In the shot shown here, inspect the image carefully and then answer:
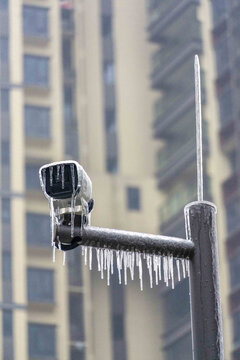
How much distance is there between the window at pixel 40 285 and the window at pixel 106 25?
21.2 metres

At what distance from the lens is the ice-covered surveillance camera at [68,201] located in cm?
1037

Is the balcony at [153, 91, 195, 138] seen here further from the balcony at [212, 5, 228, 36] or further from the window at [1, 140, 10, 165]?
the window at [1, 140, 10, 165]

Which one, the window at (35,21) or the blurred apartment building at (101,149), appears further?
the window at (35,21)

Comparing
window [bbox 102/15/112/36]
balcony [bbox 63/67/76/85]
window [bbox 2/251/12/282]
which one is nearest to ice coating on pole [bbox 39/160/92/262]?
window [bbox 2/251/12/282]

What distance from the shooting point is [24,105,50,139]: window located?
9981 centimetres

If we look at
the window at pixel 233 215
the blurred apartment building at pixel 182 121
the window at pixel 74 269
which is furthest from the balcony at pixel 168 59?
the window at pixel 74 269

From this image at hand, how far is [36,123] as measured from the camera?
10012 cm

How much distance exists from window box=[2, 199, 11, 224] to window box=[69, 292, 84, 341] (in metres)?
7.41

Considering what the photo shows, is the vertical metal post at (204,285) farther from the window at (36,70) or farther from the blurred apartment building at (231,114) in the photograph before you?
the window at (36,70)

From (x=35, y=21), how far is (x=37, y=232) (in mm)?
15581

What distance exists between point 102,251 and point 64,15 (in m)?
99.5

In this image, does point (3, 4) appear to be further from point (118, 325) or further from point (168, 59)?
point (118, 325)

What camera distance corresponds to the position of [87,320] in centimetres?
10119

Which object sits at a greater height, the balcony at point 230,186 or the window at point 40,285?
the balcony at point 230,186
